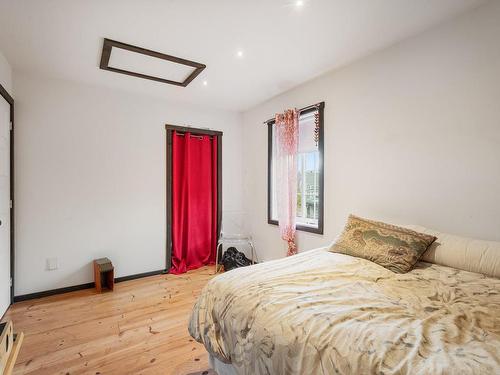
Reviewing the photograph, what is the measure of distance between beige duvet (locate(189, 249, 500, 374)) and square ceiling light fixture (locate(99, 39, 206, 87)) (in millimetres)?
2017

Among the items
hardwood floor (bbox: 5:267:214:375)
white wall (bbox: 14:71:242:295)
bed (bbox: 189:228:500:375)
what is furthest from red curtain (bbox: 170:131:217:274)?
bed (bbox: 189:228:500:375)

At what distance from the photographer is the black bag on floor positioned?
11.5 ft

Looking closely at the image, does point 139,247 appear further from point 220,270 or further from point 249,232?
point 249,232

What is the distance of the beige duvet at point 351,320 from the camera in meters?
0.79

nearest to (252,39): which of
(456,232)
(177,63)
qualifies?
(177,63)

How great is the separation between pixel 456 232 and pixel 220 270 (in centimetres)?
272

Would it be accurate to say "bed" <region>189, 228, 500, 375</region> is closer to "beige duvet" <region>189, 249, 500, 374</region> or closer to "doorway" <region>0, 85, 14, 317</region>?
"beige duvet" <region>189, 249, 500, 374</region>

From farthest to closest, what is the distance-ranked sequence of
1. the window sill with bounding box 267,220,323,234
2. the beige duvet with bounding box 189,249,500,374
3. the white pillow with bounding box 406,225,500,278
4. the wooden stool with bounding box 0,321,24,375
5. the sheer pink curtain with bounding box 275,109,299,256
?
the sheer pink curtain with bounding box 275,109,299,256
the window sill with bounding box 267,220,323,234
the white pillow with bounding box 406,225,500,278
the wooden stool with bounding box 0,321,24,375
the beige duvet with bounding box 189,249,500,374

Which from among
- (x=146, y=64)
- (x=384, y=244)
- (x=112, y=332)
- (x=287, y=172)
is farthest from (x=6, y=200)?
(x=384, y=244)

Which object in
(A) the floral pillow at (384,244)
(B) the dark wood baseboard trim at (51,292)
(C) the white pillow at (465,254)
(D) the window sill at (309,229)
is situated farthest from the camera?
(D) the window sill at (309,229)

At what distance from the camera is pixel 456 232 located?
71.0 inches

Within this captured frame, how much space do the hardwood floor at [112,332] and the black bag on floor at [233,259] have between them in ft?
2.00

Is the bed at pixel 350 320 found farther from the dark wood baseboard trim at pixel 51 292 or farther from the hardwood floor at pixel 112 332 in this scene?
the dark wood baseboard trim at pixel 51 292

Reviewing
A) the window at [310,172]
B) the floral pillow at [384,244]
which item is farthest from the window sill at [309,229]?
the floral pillow at [384,244]
